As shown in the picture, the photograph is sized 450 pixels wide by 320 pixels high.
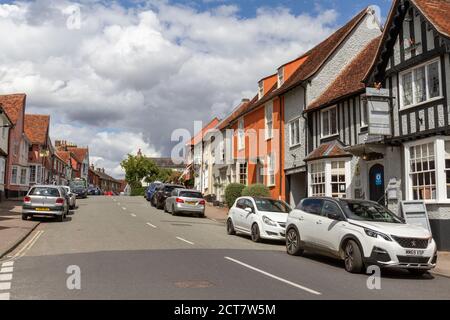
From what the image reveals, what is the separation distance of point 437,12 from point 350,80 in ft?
20.1


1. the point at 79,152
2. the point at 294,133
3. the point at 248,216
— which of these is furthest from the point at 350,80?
the point at 79,152

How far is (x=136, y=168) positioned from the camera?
82.2m

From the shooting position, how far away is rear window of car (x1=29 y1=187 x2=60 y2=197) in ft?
69.1

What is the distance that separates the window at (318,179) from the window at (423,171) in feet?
17.7

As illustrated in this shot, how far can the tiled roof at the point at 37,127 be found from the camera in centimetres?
5344

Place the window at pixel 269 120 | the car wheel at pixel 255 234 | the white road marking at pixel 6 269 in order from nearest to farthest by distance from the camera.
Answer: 1. the white road marking at pixel 6 269
2. the car wheel at pixel 255 234
3. the window at pixel 269 120

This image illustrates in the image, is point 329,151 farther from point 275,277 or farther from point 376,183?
point 275,277

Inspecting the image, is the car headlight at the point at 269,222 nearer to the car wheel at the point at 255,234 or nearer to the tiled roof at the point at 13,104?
the car wheel at the point at 255,234

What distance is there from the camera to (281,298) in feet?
24.6

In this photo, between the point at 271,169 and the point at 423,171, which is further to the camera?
the point at 271,169

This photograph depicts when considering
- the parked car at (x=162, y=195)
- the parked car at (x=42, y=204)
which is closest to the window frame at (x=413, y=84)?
the parked car at (x=42, y=204)

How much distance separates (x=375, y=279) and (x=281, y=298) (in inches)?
131
